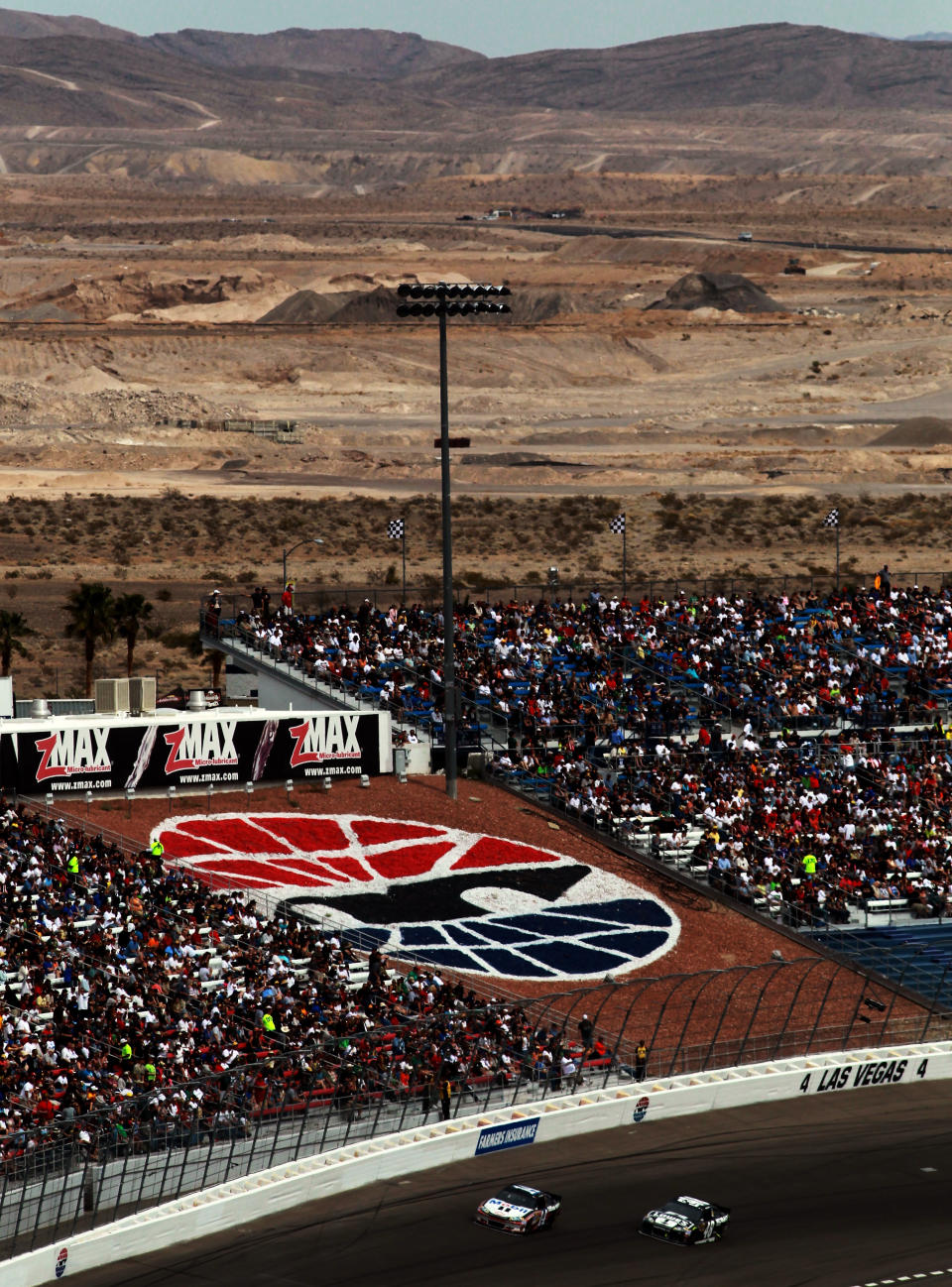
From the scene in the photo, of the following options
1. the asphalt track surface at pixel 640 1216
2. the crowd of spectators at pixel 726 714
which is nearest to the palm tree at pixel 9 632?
the crowd of spectators at pixel 726 714

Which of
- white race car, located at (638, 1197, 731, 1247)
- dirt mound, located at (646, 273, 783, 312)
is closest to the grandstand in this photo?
white race car, located at (638, 1197, 731, 1247)

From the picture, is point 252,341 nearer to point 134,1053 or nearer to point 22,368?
point 22,368

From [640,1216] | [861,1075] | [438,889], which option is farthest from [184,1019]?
[861,1075]

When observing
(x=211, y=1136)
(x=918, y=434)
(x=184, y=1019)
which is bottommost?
(x=211, y=1136)

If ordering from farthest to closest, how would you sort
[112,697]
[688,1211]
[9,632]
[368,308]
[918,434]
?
[368,308] < [918,434] < [9,632] < [112,697] < [688,1211]

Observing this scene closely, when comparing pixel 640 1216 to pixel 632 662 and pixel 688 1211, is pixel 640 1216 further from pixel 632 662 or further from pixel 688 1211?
pixel 632 662

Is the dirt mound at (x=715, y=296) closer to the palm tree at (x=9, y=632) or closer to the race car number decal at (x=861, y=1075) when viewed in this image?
the palm tree at (x=9, y=632)

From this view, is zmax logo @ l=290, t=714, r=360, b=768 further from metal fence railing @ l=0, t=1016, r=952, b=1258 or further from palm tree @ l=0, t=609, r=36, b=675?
metal fence railing @ l=0, t=1016, r=952, b=1258

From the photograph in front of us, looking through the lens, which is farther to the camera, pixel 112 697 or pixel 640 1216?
pixel 112 697
